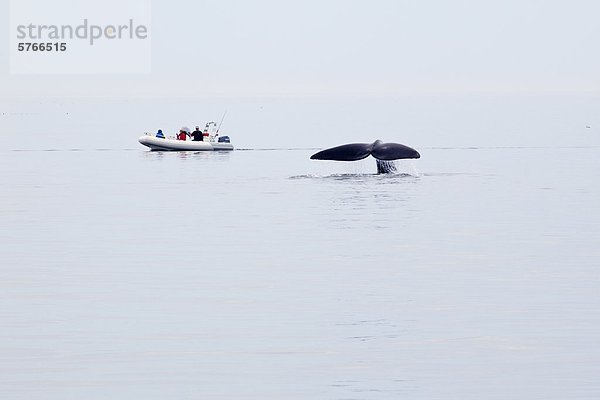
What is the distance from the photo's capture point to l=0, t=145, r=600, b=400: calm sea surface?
2225 cm

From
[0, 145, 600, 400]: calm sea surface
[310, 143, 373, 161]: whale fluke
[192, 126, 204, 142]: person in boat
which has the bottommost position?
[0, 145, 600, 400]: calm sea surface

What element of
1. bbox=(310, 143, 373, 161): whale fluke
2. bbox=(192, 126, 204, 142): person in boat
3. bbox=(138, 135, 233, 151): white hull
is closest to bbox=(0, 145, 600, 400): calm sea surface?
bbox=(310, 143, 373, 161): whale fluke

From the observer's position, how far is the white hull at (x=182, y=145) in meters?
119

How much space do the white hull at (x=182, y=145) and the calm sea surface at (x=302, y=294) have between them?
50072 millimetres

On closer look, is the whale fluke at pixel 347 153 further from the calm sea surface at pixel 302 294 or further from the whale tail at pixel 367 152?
the calm sea surface at pixel 302 294

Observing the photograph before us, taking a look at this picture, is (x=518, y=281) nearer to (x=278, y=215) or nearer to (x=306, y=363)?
(x=306, y=363)

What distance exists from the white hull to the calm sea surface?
1971 inches

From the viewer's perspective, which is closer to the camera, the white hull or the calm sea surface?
the calm sea surface

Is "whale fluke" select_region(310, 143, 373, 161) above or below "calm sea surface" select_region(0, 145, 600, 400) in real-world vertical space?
above

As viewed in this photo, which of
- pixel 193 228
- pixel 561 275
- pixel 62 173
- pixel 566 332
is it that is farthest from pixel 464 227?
pixel 62 173

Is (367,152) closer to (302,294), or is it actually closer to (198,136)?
(302,294)

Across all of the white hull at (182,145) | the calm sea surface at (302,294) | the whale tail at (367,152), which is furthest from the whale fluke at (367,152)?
the white hull at (182,145)

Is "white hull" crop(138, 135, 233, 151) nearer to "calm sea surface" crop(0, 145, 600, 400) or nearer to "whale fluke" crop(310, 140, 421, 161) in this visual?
"whale fluke" crop(310, 140, 421, 161)

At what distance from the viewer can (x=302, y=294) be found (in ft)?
104
